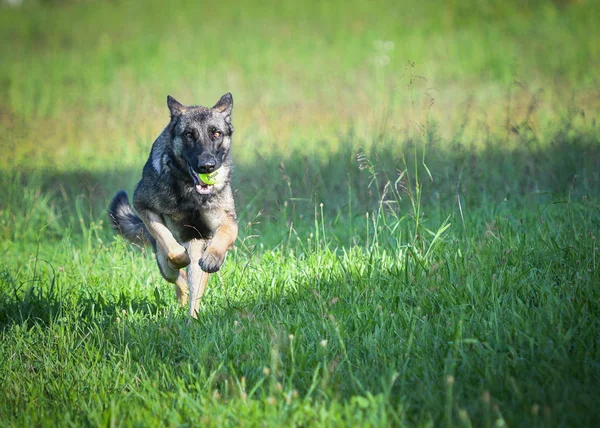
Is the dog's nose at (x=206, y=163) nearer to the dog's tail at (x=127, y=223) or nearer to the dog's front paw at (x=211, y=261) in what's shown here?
the dog's front paw at (x=211, y=261)

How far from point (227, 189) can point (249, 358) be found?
5.84ft

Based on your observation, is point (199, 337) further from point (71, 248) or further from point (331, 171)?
point (331, 171)

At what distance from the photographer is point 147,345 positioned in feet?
11.1

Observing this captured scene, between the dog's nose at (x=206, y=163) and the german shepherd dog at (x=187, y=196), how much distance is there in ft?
0.15

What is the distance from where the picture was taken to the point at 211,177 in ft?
14.1

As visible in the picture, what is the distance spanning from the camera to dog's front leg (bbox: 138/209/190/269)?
4.09m

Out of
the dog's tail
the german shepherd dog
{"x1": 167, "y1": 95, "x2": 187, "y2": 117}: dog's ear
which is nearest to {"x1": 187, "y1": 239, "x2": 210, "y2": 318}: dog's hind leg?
the german shepherd dog

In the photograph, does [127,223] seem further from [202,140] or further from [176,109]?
[202,140]

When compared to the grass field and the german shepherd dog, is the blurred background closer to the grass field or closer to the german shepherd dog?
the grass field

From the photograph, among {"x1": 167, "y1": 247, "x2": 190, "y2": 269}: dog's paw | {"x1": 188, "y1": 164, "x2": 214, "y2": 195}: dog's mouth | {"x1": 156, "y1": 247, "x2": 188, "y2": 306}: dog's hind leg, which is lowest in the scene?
{"x1": 156, "y1": 247, "x2": 188, "y2": 306}: dog's hind leg

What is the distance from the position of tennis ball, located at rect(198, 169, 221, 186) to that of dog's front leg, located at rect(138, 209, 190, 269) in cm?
48

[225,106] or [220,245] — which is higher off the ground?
[225,106]

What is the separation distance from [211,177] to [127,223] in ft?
3.96

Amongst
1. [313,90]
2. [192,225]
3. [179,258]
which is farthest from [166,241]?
[313,90]
